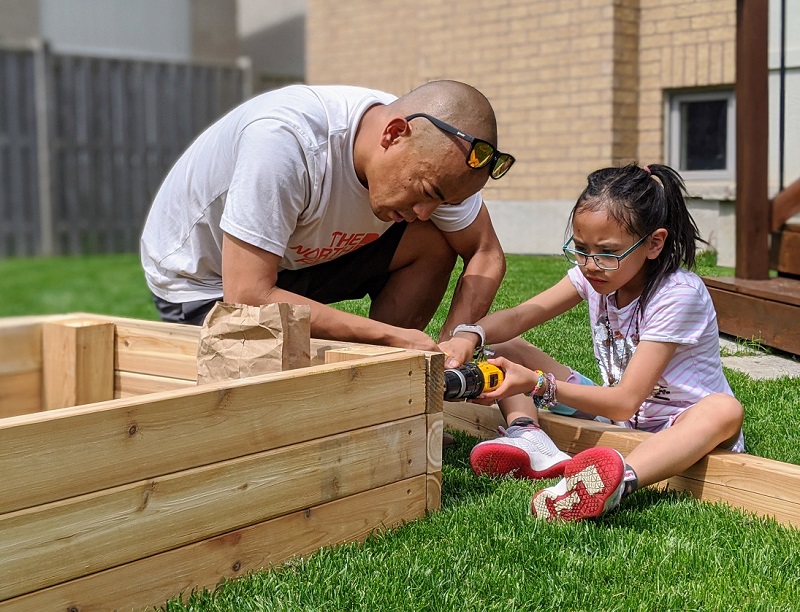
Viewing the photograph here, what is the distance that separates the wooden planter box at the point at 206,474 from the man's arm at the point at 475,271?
2.47 ft

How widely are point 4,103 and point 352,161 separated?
1050 centimetres

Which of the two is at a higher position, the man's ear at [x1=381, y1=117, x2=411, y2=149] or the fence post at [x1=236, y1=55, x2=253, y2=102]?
the fence post at [x1=236, y1=55, x2=253, y2=102]

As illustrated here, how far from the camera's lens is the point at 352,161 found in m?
2.94

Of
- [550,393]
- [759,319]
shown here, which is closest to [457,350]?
[550,393]

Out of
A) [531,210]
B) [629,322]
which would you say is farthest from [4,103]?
[629,322]

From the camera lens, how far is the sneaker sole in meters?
2.82

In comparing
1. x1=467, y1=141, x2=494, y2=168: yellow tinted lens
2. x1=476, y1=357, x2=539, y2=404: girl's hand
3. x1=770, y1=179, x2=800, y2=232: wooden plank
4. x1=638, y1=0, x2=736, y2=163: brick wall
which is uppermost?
x1=638, y1=0, x2=736, y2=163: brick wall

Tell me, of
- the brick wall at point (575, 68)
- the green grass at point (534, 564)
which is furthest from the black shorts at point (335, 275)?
the brick wall at point (575, 68)

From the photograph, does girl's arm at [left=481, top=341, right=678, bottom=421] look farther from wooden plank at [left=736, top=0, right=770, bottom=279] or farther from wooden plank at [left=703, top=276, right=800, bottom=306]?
wooden plank at [left=736, top=0, right=770, bottom=279]

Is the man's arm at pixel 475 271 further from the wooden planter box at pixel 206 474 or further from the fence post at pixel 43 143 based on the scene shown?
the fence post at pixel 43 143

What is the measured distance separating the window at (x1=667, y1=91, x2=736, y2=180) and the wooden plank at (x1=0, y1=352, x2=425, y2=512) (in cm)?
593

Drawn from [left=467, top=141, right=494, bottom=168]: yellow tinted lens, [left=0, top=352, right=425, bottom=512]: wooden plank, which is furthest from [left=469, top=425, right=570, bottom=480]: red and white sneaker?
[left=467, top=141, right=494, bottom=168]: yellow tinted lens

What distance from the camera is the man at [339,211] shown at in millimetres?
2682

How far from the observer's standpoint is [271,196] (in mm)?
2699
